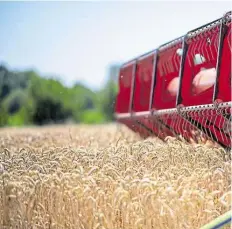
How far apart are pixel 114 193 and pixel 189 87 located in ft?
9.86

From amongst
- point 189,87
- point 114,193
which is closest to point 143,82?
point 189,87

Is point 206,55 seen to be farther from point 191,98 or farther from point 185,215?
point 185,215

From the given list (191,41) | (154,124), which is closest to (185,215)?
(191,41)

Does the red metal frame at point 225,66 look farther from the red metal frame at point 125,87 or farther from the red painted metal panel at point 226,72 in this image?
the red metal frame at point 125,87

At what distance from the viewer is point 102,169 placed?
4012mm

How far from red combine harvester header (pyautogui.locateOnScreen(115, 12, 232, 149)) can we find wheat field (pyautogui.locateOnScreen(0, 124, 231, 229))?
1172mm

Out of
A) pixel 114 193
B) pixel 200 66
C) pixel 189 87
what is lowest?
pixel 114 193

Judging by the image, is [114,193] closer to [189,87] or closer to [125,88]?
[189,87]

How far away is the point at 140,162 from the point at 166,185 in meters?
0.71

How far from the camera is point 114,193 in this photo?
359 centimetres

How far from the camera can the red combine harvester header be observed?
5398 millimetres

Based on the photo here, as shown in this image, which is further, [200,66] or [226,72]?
[200,66]

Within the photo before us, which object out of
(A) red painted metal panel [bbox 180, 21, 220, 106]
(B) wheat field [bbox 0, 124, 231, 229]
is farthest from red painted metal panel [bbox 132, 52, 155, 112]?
(B) wheat field [bbox 0, 124, 231, 229]

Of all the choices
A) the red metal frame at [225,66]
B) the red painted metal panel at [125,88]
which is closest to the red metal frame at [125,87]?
the red painted metal panel at [125,88]
